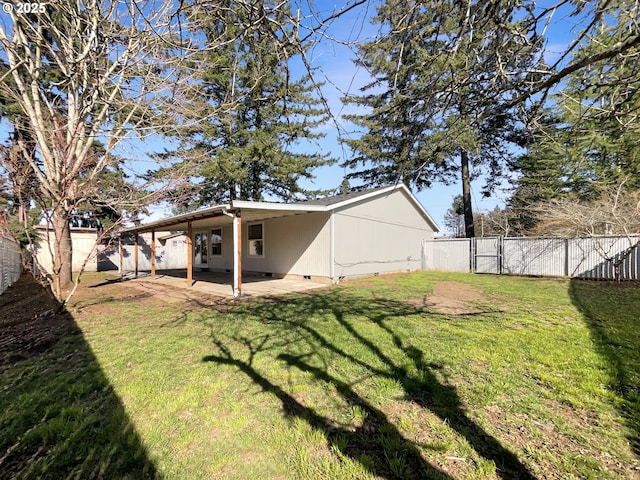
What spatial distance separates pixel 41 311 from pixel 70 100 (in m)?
5.56

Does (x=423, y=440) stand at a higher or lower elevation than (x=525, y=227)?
lower

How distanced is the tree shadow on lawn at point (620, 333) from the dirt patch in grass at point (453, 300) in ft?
5.94

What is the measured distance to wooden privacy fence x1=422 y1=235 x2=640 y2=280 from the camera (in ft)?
33.4

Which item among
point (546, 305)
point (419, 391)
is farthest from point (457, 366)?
point (546, 305)

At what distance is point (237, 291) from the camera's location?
762cm

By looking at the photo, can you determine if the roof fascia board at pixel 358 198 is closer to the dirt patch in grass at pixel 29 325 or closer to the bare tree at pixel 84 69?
the bare tree at pixel 84 69

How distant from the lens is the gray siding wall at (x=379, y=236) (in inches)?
420

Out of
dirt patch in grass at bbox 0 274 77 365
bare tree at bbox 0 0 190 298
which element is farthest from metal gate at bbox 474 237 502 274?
dirt patch in grass at bbox 0 274 77 365

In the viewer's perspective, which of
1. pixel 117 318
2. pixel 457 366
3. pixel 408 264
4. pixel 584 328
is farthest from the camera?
pixel 408 264

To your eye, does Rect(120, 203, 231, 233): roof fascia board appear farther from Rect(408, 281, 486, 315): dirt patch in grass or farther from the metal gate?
the metal gate

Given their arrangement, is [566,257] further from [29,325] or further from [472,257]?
[29,325]

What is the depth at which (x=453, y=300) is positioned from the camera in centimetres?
710

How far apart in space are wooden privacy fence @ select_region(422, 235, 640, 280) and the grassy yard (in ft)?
24.1

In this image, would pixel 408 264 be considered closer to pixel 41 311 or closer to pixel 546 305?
pixel 546 305
